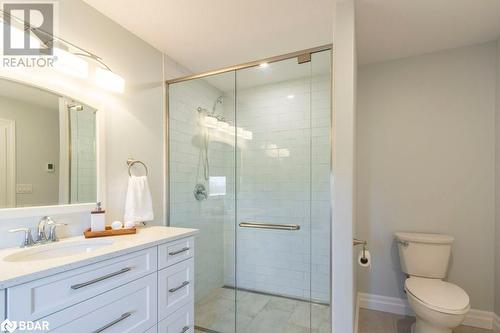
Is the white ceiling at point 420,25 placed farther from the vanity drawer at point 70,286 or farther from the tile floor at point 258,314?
the tile floor at point 258,314

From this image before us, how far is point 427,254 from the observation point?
213 cm

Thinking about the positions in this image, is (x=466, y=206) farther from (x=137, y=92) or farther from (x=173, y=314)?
(x=137, y=92)

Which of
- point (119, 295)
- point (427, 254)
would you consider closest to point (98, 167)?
point (119, 295)

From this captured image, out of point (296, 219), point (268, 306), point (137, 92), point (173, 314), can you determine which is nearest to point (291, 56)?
point (137, 92)

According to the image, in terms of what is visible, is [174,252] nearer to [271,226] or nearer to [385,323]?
[271,226]

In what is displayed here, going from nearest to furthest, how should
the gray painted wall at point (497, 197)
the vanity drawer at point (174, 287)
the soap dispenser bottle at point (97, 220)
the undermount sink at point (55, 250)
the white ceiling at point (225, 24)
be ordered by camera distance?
the undermount sink at point (55, 250) < the vanity drawer at point (174, 287) < the soap dispenser bottle at point (97, 220) < the white ceiling at point (225, 24) < the gray painted wall at point (497, 197)

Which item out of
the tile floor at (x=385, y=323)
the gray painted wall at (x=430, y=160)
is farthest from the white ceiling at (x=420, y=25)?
the tile floor at (x=385, y=323)

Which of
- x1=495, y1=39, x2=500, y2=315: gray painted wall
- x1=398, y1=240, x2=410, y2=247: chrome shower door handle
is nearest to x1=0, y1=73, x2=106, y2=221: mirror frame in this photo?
x1=398, y1=240, x2=410, y2=247: chrome shower door handle

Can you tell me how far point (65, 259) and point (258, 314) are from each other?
5.98 ft

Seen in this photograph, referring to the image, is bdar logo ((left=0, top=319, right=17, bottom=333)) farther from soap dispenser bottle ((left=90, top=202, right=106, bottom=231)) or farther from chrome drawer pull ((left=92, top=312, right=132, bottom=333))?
soap dispenser bottle ((left=90, top=202, right=106, bottom=231))

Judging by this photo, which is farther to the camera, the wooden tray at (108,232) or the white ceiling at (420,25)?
the white ceiling at (420,25)

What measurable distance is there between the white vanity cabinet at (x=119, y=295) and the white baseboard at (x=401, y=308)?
178 cm

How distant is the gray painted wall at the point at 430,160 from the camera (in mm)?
2182

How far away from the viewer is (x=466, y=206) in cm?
222
